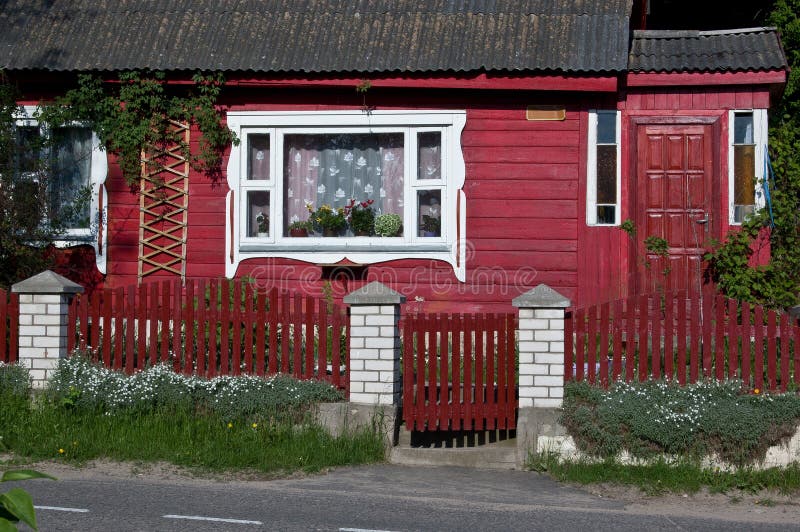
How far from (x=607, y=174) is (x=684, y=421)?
491 centimetres

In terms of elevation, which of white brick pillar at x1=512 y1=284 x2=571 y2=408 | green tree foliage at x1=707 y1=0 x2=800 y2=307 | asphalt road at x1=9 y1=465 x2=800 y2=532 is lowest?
asphalt road at x1=9 y1=465 x2=800 y2=532

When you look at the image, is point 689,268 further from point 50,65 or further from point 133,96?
point 50,65

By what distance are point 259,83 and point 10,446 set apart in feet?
18.6

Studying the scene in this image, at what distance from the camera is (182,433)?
8.06 meters

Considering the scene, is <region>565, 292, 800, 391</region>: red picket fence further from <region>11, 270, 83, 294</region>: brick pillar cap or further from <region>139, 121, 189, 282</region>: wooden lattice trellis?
<region>139, 121, 189, 282</region>: wooden lattice trellis

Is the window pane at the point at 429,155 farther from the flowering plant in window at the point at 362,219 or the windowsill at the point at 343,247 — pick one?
the windowsill at the point at 343,247

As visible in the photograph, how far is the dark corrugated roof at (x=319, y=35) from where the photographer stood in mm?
11461

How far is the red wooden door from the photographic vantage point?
11.8m

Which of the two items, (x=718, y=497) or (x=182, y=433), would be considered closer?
(x=718, y=497)

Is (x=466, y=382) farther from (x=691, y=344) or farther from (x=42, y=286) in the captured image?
(x=42, y=286)

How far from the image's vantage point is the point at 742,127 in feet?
38.4

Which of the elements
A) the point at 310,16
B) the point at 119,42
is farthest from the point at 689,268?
the point at 119,42

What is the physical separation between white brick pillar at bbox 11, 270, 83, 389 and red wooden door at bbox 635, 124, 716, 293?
701cm

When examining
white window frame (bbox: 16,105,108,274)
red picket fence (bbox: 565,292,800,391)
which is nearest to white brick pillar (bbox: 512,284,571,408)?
red picket fence (bbox: 565,292,800,391)
